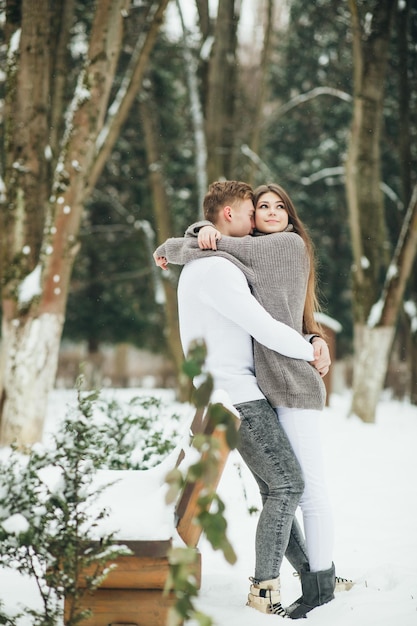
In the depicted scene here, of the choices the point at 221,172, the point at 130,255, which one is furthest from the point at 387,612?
the point at 130,255

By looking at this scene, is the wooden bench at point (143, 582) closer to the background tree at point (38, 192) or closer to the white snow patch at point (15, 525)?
the white snow patch at point (15, 525)

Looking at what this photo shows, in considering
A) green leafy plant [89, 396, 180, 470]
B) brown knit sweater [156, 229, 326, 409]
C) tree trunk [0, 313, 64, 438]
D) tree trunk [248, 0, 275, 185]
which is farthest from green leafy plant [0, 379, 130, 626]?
tree trunk [248, 0, 275, 185]

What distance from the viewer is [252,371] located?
9.95 feet

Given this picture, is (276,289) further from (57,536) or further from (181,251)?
(57,536)

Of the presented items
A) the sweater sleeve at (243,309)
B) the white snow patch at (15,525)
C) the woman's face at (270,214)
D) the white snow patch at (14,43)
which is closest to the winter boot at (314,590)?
the sweater sleeve at (243,309)

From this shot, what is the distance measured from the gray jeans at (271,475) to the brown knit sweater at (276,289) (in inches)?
4.8

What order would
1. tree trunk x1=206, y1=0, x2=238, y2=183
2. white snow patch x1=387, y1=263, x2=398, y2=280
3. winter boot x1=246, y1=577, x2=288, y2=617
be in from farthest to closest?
tree trunk x1=206, y1=0, x2=238, y2=183 < white snow patch x1=387, y1=263, x2=398, y2=280 < winter boot x1=246, y1=577, x2=288, y2=617

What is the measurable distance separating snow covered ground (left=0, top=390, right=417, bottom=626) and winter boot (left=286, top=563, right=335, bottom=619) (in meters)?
0.04

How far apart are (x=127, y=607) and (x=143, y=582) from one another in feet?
0.40

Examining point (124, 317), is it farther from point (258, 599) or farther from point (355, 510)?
point (258, 599)

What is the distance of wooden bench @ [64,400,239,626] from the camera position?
2.45 metres

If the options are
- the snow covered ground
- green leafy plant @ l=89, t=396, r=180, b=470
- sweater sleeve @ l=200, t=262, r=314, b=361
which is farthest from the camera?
green leafy plant @ l=89, t=396, r=180, b=470

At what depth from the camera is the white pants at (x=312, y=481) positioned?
2984 mm

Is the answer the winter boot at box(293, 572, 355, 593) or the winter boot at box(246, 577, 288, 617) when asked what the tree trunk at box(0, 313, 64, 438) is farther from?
the winter boot at box(246, 577, 288, 617)
